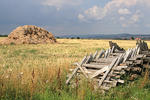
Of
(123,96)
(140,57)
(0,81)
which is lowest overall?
(123,96)

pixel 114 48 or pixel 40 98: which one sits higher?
pixel 114 48

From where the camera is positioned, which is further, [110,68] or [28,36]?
[28,36]

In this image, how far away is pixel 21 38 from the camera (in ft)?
125

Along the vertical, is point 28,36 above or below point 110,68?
above

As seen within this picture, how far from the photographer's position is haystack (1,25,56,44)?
123 ft

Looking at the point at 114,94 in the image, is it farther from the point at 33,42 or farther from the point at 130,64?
the point at 33,42

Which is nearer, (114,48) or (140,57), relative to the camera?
(140,57)

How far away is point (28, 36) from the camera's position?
39.0m

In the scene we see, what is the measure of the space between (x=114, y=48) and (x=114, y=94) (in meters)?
3.69

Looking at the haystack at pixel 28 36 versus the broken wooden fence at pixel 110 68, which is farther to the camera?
the haystack at pixel 28 36

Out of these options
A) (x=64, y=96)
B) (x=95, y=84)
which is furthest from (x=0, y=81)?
(x=95, y=84)

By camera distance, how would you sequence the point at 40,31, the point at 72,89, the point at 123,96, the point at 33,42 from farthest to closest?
the point at 40,31 < the point at 33,42 < the point at 72,89 < the point at 123,96

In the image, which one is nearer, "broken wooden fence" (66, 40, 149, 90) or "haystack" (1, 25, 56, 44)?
"broken wooden fence" (66, 40, 149, 90)

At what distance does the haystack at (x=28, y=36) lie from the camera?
3751 centimetres
